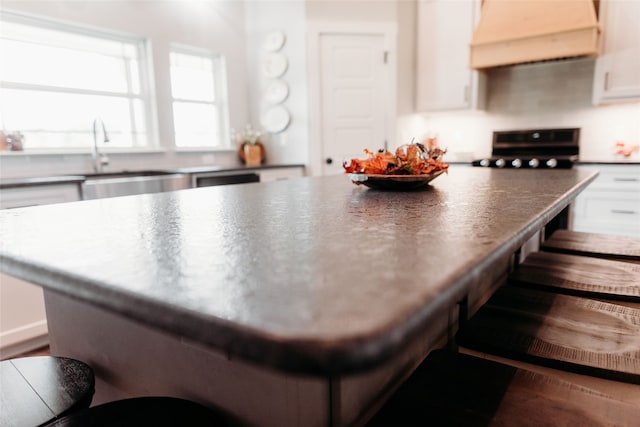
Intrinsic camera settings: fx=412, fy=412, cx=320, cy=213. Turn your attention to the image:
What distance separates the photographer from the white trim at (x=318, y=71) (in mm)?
4129

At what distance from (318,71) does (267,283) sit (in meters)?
4.04

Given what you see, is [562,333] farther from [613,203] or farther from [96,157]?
[96,157]

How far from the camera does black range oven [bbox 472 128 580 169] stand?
3.92 metres

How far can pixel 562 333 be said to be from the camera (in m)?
0.99

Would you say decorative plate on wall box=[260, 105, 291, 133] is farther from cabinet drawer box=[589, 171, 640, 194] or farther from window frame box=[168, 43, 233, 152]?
cabinet drawer box=[589, 171, 640, 194]

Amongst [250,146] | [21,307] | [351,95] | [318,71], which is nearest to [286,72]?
[318,71]

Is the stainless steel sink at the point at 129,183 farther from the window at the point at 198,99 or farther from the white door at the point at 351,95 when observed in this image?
the white door at the point at 351,95

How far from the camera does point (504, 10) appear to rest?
3.90m

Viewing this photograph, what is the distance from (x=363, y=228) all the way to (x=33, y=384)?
0.83 m

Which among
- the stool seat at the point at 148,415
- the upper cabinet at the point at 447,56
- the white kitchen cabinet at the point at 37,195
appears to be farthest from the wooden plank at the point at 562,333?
the upper cabinet at the point at 447,56

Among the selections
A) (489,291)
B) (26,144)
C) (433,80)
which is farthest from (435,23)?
(26,144)

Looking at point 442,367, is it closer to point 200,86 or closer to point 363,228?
point 363,228

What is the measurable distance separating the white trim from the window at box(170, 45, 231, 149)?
1.00 m

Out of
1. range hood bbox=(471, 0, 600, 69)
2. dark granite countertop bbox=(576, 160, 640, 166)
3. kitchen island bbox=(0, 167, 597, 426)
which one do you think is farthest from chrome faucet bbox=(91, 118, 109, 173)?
dark granite countertop bbox=(576, 160, 640, 166)
